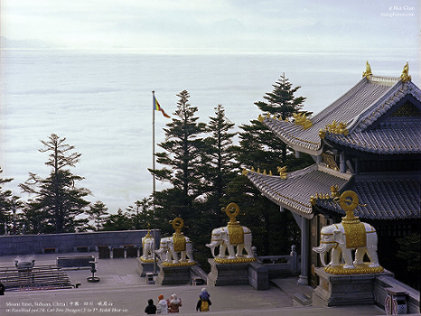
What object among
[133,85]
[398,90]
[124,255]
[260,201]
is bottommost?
[124,255]

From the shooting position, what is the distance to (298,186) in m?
23.7

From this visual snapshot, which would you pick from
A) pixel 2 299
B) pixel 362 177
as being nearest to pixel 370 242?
pixel 362 177

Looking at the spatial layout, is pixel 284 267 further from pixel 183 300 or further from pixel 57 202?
pixel 57 202

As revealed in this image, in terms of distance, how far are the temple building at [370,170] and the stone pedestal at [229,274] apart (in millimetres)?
1618

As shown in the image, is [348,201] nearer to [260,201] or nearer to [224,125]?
[260,201]

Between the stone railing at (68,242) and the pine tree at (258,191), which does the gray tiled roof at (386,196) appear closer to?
the pine tree at (258,191)

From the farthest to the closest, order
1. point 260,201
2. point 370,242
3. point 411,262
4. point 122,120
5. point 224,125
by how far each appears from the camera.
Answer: point 122,120 → point 224,125 → point 260,201 → point 411,262 → point 370,242

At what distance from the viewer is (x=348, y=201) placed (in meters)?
18.2

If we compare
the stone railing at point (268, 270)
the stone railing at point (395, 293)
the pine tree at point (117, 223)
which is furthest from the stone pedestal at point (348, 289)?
the pine tree at point (117, 223)

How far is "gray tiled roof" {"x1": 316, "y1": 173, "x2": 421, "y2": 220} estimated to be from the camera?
20469 millimetres

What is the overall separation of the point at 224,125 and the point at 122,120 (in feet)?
135

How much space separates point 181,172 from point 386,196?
1843cm

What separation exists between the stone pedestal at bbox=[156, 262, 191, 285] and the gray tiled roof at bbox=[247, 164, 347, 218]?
3676 millimetres

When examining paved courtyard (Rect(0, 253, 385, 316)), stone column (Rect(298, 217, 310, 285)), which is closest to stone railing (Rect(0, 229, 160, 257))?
stone column (Rect(298, 217, 310, 285))
